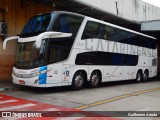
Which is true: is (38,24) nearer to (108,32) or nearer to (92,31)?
(92,31)

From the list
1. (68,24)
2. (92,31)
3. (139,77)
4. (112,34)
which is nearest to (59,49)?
(68,24)

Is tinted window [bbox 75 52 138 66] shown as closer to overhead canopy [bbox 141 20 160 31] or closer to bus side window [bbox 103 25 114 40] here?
bus side window [bbox 103 25 114 40]

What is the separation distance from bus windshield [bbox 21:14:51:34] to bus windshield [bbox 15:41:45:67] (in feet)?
2.35

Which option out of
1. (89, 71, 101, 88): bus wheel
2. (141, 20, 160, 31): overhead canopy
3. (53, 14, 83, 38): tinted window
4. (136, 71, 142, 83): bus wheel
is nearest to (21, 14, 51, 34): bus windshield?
(53, 14, 83, 38): tinted window

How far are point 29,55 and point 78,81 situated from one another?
2948mm

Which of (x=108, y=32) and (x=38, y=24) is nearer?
(x=38, y=24)

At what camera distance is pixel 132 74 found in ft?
61.3

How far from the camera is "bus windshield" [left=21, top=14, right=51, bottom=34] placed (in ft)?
39.5

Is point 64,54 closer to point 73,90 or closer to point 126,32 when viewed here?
point 73,90

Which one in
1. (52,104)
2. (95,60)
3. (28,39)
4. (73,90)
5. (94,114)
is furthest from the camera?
(95,60)

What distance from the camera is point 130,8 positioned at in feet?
83.9

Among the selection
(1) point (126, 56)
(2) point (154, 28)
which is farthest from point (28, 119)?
(2) point (154, 28)

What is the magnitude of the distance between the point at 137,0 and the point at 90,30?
14.6 metres

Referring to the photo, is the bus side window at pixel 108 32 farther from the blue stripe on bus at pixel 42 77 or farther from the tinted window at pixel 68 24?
the blue stripe on bus at pixel 42 77
